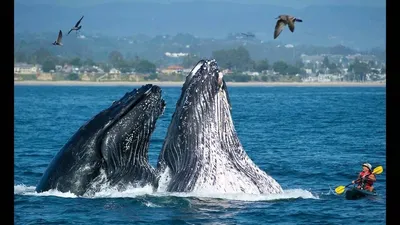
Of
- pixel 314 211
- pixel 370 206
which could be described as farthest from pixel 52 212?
pixel 370 206

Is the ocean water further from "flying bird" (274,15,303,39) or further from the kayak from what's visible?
"flying bird" (274,15,303,39)

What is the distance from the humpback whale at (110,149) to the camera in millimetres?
14984

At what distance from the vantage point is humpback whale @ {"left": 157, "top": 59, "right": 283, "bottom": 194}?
50.5 ft

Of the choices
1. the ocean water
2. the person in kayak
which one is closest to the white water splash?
the ocean water

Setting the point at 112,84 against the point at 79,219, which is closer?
the point at 79,219

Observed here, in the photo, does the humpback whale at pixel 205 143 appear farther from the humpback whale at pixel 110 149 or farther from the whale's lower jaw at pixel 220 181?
the humpback whale at pixel 110 149

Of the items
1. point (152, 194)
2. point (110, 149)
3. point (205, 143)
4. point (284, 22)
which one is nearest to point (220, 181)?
point (205, 143)

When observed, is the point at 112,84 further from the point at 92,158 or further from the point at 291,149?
the point at 92,158

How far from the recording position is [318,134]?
41531mm

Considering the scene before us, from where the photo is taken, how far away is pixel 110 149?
15.1 meters

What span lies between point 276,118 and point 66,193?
133 feet

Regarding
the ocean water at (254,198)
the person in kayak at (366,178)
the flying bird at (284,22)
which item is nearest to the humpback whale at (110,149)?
the ocean water at (254,198)

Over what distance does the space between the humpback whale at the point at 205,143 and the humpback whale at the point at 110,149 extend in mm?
400

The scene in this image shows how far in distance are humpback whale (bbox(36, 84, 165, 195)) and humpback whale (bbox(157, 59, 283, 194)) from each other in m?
0.40
